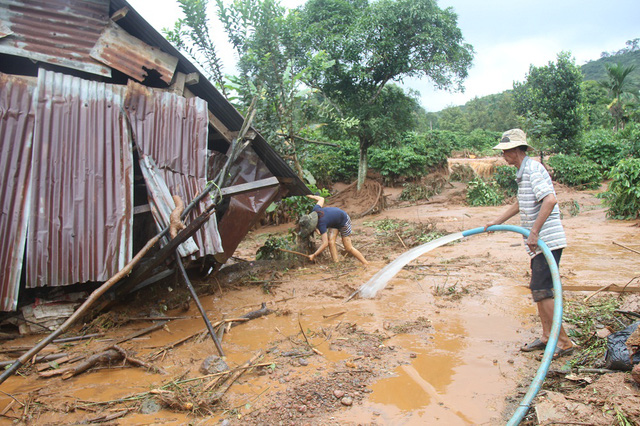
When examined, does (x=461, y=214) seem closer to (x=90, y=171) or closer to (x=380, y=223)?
(x=380, y=223)

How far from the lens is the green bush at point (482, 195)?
18500 mm

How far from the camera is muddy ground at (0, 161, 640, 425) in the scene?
3596 mm

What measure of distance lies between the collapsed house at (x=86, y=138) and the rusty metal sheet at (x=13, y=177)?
10 millimetres

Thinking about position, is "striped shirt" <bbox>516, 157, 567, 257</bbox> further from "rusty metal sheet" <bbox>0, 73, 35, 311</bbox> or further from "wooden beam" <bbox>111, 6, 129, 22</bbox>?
"rusty metal sheet" <bbox>0, 73, 35, 311</bbox>

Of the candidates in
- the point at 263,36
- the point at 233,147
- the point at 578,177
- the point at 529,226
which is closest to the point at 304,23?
the point at 263,36

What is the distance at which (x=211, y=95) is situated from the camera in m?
6.84

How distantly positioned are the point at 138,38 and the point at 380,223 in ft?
36.1

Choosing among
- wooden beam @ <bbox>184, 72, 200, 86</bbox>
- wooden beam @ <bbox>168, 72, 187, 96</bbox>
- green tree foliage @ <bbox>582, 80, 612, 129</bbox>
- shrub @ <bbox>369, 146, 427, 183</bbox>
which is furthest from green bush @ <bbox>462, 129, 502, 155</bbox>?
wooden beam @ <bbox>168, 72, 187, 96</bbox>

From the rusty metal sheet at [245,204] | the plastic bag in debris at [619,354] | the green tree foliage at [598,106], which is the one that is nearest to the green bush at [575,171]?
the rusty metal sheet at [245,204]

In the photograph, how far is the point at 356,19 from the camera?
18828 millimetres

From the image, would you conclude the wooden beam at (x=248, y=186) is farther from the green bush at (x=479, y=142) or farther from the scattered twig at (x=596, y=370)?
the green bush at (x=479, y=142)

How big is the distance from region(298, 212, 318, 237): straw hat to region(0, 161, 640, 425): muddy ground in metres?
0.96

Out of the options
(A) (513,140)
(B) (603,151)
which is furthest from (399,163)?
(A) (513,140)

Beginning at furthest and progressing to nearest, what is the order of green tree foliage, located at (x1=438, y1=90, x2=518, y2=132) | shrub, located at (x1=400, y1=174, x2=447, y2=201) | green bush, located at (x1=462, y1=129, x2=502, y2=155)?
green tree foliage, located at (x1=438, y1=90, x2=518, y2=132)
green bush, located at (x1=462, y1=129, x2=502, y2=155)
shrub, located at (x1=400, y1=174, x2=447, y2=201)
